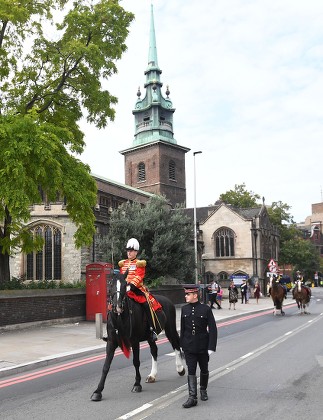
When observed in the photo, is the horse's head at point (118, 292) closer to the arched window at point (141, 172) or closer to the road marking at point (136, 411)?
the road marking at point (136, 411)

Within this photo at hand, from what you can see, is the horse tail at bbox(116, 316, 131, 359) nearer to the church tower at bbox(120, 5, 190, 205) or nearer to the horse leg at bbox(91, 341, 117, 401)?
the horse leg at bbox(91, 341, 117, 401)

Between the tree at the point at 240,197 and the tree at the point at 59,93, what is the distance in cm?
5391

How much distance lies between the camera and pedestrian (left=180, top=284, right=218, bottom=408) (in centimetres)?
659

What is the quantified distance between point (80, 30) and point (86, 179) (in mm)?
6576

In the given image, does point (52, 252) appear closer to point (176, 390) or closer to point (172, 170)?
point (176, 390)

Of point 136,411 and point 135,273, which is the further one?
point 135,273

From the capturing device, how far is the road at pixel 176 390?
243 inches

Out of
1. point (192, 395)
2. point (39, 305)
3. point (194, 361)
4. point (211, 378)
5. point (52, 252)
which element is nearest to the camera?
point (192, 395)

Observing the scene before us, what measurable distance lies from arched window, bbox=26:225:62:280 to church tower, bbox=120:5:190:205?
3889 centimetres

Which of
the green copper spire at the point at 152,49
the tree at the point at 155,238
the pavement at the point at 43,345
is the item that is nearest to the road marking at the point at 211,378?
the pavement at the point at 43,345

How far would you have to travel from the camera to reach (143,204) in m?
51.5

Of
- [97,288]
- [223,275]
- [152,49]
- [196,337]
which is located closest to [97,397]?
[196,337]

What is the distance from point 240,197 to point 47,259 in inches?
1798

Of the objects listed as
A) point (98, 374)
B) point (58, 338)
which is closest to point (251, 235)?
point (58, 338)
